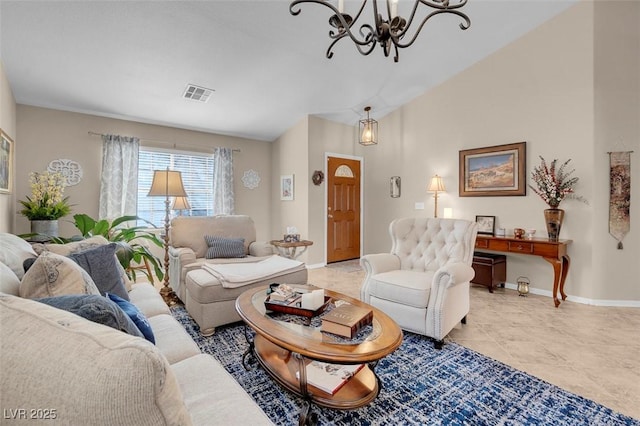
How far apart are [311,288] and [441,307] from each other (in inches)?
40.4

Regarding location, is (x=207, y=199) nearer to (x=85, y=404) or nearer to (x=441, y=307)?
(x=441, y=307)

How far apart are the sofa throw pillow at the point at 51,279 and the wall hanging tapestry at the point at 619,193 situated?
481cm

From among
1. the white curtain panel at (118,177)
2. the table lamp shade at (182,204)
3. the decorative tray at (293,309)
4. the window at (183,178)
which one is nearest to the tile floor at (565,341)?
the decorative tray at (293,309)

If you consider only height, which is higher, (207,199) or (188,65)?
(188,65)

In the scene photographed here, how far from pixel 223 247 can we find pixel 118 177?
2290 mm

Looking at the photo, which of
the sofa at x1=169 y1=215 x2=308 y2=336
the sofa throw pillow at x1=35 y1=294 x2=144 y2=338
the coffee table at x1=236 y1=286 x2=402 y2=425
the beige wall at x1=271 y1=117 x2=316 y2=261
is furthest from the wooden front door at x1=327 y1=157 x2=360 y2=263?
the sofa throw pillow at x1=35 y1=294 x2=144 y2=338

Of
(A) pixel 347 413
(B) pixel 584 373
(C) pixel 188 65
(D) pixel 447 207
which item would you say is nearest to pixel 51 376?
(A) pixel 347 413

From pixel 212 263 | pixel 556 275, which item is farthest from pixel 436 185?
pixel 212 263

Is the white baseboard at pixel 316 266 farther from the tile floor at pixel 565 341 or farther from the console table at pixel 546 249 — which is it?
the console table at pixel 546 249

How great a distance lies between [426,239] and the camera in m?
3.04

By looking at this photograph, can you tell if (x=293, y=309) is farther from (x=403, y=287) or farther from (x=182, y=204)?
(x=182, y=204)

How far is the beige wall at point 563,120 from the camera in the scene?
10.8 ft

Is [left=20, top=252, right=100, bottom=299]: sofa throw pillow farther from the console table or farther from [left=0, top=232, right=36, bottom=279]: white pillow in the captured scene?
the console table

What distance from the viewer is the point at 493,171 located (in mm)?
4109
